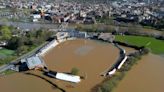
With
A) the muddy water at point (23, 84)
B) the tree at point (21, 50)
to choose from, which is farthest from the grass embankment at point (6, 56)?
the muddy water at point (23, 84)

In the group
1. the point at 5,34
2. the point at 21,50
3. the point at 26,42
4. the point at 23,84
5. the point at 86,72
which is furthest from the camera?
the point at 5,34

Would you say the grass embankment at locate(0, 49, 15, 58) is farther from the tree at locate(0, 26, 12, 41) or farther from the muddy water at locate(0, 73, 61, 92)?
the muddy water at locate(0, 73, 61, 92)

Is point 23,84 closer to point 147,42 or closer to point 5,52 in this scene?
point 5,52

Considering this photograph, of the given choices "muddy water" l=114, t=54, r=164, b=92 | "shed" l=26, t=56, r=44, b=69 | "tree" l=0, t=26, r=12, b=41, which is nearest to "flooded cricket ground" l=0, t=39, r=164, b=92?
"muddy water" l=114, t=54, r=164, b=92

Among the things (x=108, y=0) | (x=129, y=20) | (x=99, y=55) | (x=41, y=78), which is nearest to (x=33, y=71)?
(x=41, y=78)

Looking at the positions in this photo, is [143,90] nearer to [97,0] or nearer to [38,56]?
[38,56]

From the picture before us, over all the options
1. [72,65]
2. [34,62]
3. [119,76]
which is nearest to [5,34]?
[34,62]

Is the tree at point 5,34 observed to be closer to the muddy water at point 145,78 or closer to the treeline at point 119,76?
the treeline at point 119,76
